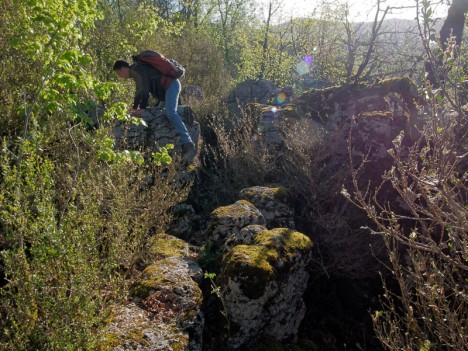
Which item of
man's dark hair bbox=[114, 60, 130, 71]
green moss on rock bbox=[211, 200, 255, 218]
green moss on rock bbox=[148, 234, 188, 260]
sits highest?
man's dark hair bbox=[114, 60, 130, 71]

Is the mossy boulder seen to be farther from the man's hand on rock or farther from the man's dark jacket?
the man's dark jacket

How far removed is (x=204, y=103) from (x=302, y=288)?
698cm

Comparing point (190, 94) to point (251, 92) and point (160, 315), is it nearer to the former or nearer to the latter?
point (251, 92)

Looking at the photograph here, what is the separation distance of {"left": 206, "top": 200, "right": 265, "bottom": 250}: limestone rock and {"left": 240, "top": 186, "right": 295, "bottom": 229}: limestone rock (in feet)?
1.20

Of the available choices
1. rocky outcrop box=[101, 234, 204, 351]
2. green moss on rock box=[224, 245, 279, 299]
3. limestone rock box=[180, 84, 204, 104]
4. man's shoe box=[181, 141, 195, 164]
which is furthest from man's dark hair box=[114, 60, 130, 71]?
green moss on rock box=[224, 245, 279, 299]

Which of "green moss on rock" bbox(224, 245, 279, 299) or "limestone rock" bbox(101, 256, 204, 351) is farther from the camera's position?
"green moss on rock" bbox(224, 245, 279, 299)

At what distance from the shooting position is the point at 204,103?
31.6 ft

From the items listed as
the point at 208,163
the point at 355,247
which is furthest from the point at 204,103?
the point at 355,247

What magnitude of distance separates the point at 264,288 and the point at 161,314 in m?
0.90

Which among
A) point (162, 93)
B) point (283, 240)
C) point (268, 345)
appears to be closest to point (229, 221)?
point (283, 240)

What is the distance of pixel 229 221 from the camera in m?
4.07

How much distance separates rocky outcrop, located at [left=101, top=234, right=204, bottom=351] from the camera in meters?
2.39

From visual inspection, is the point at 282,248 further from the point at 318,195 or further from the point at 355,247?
the point at 318,195

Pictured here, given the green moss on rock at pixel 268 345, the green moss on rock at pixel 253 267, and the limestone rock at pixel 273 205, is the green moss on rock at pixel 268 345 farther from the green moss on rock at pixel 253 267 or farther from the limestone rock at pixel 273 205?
the limestone rock at pixel 273 205
